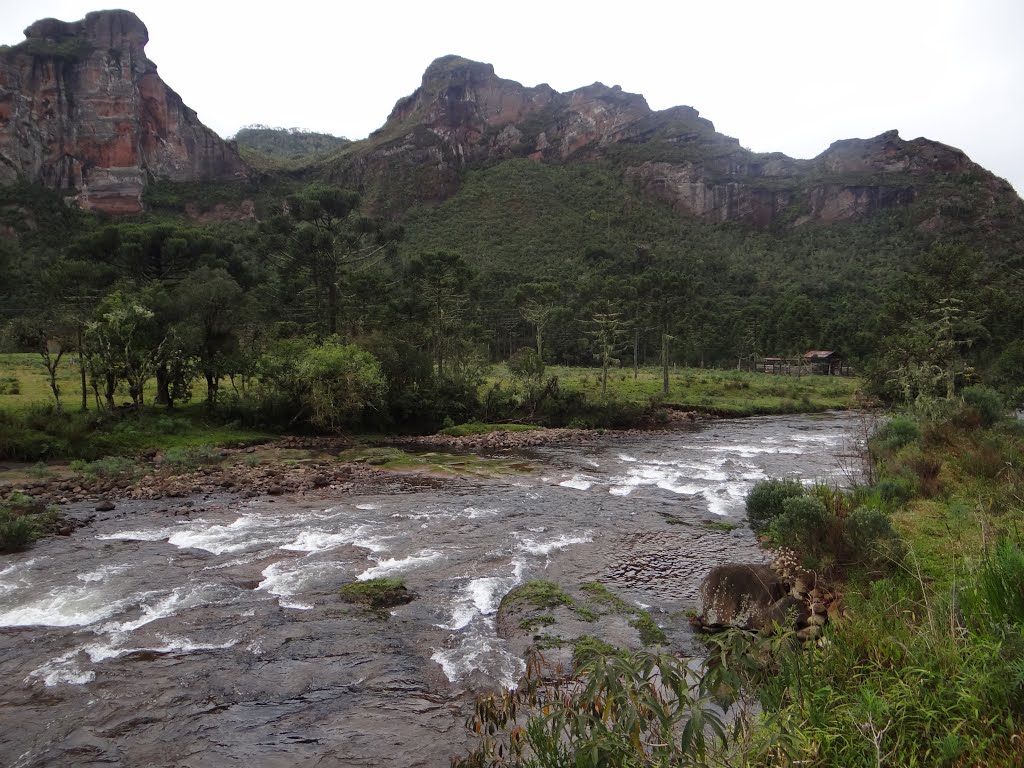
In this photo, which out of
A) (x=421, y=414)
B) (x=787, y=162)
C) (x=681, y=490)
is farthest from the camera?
(x=787, y=162)

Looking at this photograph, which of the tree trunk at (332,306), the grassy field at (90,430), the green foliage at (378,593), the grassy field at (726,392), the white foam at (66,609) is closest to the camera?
the white foam at (66,609)

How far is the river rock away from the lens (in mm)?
8087

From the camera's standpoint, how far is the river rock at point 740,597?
809 cm

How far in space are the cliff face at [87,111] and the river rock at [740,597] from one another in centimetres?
13225

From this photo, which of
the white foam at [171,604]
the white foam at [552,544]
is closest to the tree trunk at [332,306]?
the white foam at [552,544]

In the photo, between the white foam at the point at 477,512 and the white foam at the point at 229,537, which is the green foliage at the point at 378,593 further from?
the white foam at the point at 477,512

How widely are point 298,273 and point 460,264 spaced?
10.8 meters

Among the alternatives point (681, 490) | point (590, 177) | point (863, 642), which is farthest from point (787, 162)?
point (863, 642)

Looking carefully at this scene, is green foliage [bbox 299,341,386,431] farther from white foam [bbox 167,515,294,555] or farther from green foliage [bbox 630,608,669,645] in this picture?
green foliage [bbox 630,608,669,645]

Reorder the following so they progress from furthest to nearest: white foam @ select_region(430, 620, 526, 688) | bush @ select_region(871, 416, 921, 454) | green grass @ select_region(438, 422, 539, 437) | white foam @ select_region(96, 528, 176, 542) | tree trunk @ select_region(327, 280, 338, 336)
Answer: tree trunk @ select_region(327, 280, 338, 336), green grass @ select_region(438, 422, 539, 437), bush @ select_region(871, 416, 921, 454), white foam @ select_region(96, 528, 176, 542), white foam @ select_region(430, 620, 526, 688)

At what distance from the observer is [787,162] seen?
543ft

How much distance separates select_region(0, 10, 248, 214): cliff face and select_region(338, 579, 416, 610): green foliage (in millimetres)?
127458

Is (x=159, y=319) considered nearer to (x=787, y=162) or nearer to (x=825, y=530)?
(x=825, y=530)

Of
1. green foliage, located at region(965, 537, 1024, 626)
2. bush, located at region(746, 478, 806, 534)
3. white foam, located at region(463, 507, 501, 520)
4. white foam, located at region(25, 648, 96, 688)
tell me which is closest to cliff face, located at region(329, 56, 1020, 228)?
white foam, located at region(463, 507, 501, 520)
